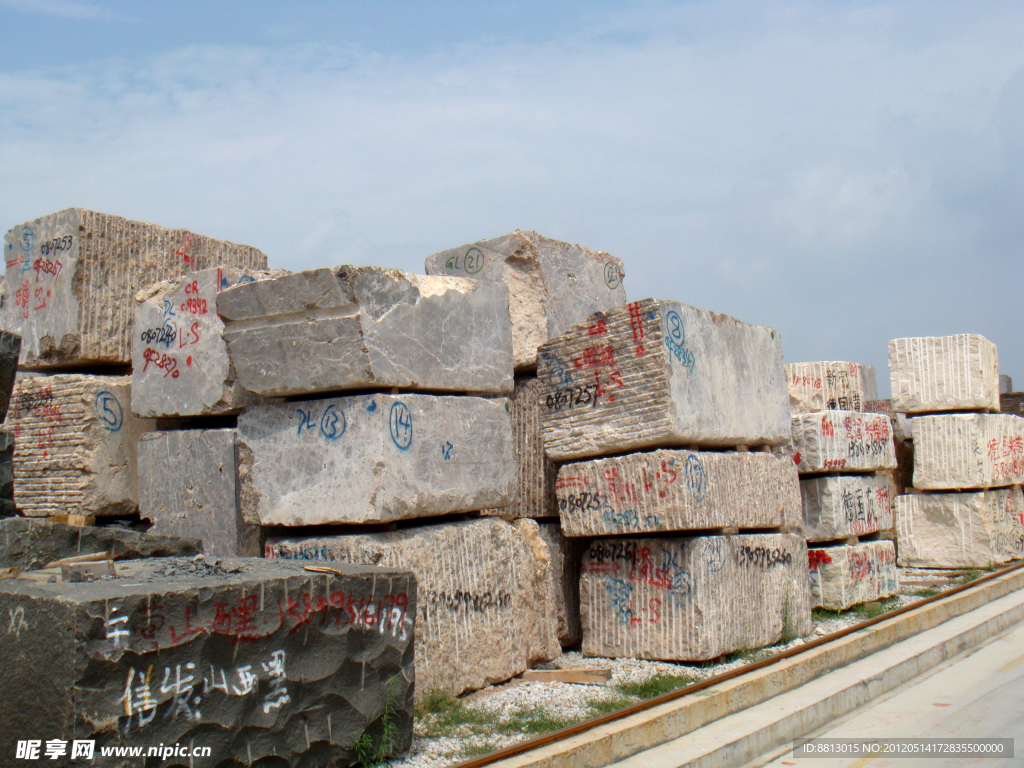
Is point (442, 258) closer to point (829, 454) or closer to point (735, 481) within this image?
point (735, 481)

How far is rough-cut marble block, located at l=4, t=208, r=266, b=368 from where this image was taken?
16.2ft

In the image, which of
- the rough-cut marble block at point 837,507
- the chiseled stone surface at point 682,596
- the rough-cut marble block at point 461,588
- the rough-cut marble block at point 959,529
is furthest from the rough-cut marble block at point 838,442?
the rough-cut marble block at point 461,588

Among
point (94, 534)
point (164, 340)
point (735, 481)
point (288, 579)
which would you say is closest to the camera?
point (288, 579)

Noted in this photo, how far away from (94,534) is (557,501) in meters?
2.52

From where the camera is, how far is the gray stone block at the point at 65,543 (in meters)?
3.65

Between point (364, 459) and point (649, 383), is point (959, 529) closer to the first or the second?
point (649, 383)

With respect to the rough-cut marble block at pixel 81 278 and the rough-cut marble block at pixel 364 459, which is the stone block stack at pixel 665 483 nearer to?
the rough-cut marble block at pixel 364 459

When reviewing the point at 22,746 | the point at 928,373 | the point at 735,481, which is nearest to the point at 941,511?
the point at 928,373

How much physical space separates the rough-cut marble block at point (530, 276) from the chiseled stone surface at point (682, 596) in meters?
1.27

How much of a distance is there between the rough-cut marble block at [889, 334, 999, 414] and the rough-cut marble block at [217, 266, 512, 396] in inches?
238

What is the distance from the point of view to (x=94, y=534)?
3846 millimetres

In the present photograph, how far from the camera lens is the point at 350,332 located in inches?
155
